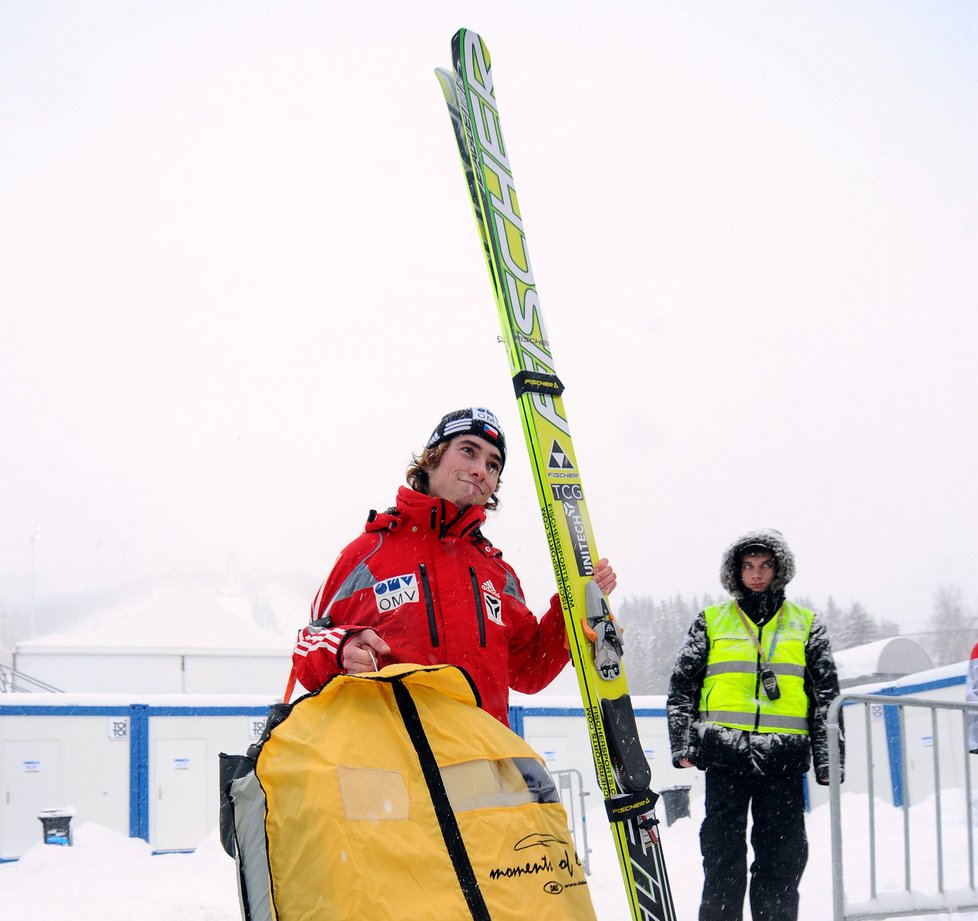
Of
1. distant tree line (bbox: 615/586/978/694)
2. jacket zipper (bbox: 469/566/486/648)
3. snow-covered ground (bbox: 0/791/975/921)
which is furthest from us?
distant tree line (bbox: 615/586/978/694)

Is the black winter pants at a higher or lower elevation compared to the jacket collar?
lower

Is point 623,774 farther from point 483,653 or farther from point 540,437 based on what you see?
point 540,437

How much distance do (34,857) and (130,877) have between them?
3.78 feet

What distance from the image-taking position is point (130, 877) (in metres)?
7.25

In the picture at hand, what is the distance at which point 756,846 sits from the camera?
3.31 m

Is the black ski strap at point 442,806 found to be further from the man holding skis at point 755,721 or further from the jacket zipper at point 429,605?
the man holding skis at point 755,721

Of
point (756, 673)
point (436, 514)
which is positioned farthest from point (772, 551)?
point (436, 514)

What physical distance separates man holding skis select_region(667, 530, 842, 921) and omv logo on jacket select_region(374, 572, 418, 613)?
164 cm

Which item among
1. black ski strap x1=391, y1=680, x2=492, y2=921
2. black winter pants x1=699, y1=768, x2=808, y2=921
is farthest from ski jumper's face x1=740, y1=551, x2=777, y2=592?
black ski strap x1=391, y1=680, x2=492, y2=921

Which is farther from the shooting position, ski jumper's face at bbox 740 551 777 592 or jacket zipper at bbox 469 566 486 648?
ski jumper's face at bbox 740 551 777 592

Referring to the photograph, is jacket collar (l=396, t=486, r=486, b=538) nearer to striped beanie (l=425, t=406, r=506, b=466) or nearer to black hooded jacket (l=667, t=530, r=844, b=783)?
striped beanie (l=425, t=406, r=506, b=466)

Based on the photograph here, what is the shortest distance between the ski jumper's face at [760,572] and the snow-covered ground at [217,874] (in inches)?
46.4

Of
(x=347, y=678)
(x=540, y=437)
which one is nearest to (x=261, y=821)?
(x=347, y=678)

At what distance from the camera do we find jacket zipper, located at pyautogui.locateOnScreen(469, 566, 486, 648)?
2215mm
